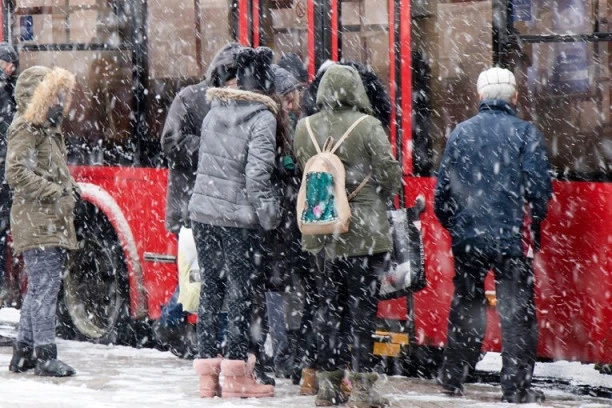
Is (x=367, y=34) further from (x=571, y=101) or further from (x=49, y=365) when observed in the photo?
(x=49, y=365)

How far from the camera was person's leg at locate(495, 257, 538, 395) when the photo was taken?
8.27 meters

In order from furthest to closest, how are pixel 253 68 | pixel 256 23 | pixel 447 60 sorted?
1. pixel 256 23
2. pixel 447 60
3. pixel 253 68

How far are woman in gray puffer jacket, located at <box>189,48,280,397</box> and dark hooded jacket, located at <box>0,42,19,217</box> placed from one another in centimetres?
248

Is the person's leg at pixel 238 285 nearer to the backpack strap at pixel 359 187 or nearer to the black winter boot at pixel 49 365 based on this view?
the backpack strap at pixel 359 187

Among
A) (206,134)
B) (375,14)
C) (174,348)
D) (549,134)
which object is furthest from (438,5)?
(174,348)

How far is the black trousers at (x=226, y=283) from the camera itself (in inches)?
330

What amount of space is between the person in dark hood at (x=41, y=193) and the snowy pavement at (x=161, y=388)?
15.1 inches

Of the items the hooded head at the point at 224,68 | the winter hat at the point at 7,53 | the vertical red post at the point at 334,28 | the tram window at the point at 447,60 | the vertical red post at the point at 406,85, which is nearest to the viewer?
the hooded head at the point at 224,68

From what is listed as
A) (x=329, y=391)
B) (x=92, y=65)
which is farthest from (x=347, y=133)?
(x=92, y=65)

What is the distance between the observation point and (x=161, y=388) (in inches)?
355

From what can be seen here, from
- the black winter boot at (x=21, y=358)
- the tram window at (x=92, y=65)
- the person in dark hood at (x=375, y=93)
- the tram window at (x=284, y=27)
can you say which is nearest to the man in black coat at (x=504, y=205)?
the person in dark hood at (x=375, y=93)

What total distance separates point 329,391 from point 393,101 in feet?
6.19

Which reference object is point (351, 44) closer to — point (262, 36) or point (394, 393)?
point (262, 36)

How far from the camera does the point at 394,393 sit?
28.8 feet
